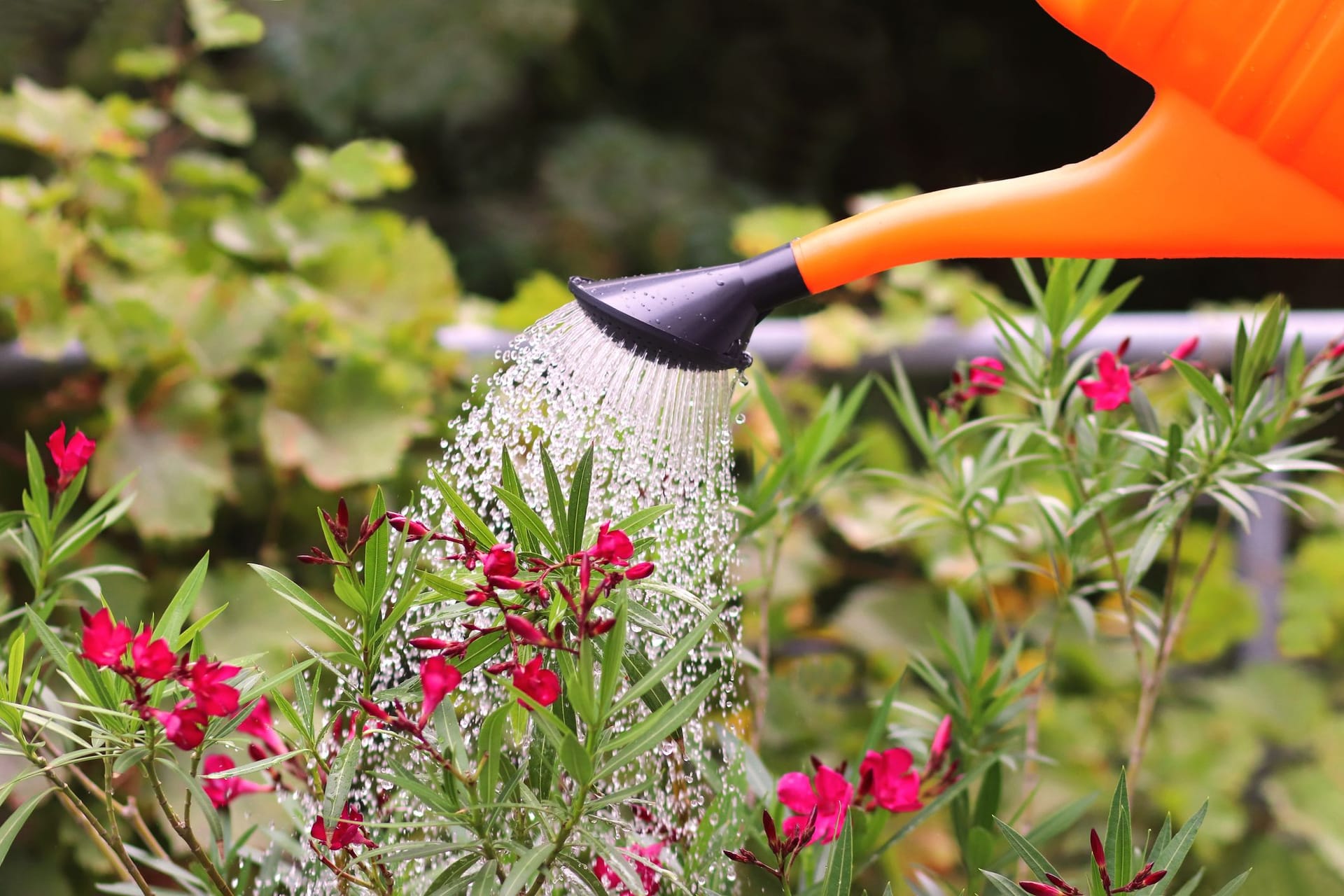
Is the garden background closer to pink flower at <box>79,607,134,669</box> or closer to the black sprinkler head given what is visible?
the black sprinkler head

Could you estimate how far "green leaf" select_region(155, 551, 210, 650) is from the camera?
1.85ft

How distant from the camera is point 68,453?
666 mm

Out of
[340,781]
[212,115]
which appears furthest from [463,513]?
[212,115]

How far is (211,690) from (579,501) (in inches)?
7.5

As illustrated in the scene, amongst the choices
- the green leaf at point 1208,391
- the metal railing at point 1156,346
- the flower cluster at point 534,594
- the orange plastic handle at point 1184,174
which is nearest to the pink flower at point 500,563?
the flower cluster at point 534,594

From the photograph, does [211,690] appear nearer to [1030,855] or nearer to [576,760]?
[576,760]

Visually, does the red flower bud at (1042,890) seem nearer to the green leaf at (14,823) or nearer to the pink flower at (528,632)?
the pink flower at (528,632)

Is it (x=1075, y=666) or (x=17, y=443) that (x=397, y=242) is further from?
(x=1075, y=666)

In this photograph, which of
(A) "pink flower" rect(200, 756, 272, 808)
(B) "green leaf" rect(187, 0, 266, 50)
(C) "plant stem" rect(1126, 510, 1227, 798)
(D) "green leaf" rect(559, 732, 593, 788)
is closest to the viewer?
(D) "green leaf" rect(559, 732, 593, 788)

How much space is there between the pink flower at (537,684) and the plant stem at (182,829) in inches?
7.6

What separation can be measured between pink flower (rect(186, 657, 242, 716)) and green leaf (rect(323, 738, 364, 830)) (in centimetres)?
6

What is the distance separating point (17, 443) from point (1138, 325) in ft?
5.02

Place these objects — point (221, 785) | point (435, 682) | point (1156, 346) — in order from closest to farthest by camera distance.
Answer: point (435, 682), point (221, 785), point (1156, 346)

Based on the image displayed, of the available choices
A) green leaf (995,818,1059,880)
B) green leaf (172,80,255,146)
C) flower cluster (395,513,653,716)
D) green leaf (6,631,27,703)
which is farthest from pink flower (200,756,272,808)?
green leaf (172,80,255,146)
